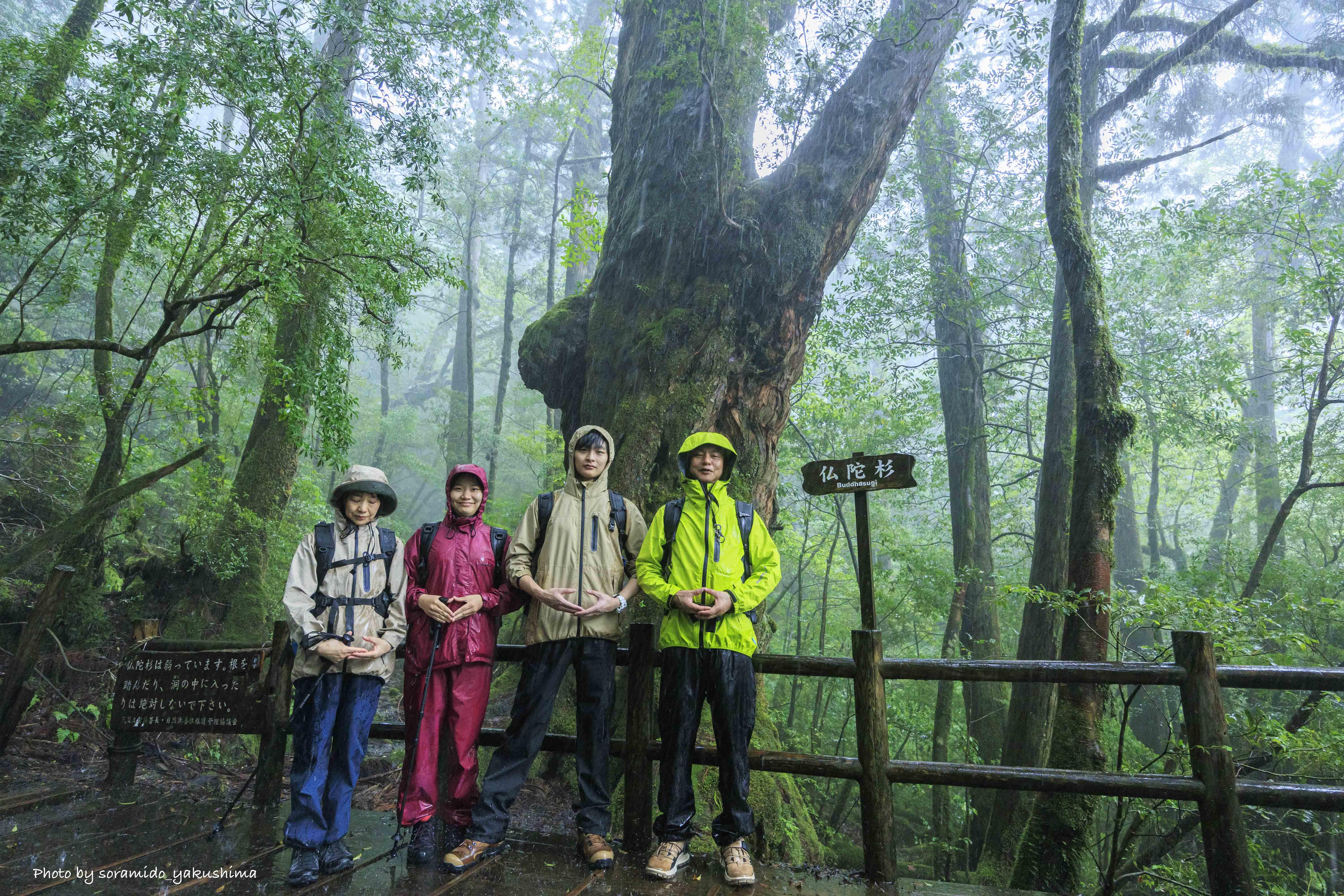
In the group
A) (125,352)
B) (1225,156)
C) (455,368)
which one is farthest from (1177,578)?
(1225,156)

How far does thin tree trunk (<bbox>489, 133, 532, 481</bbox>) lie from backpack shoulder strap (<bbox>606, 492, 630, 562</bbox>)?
1233cm

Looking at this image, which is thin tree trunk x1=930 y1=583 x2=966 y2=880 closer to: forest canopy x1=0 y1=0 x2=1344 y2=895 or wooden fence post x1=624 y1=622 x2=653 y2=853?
forest canopy x1=0 y1=0 x2=1344 y2=895

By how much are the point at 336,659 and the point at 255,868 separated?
3.04 feet

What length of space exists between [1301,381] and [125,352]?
1220 cm

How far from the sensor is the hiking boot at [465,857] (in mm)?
3020

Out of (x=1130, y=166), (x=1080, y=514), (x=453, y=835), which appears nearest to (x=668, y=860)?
(x=453, y=835)

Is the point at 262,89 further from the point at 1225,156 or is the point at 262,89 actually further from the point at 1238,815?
the point at 1225,156

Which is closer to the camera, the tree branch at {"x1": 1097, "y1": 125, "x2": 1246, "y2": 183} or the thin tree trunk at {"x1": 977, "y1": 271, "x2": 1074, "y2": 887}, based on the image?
the thin tree trunk at {"x1": 977, "y1": 271, "x2": 1074, "y2": 887}

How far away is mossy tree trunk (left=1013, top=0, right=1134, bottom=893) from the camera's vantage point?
15.0ft

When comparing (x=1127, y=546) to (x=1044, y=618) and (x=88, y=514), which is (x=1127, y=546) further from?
(x=88, y=514)

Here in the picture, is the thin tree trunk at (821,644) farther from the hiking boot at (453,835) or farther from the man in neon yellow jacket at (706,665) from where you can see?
the hiking boot at (453,835)

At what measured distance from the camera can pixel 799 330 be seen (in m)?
6.80

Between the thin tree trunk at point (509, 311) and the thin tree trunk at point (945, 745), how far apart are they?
1027cm

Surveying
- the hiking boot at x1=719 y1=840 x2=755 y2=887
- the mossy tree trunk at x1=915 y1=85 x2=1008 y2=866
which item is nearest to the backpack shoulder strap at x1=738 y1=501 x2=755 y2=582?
the hiking boot at x1=719 y1=840 x2=755 y2=887
